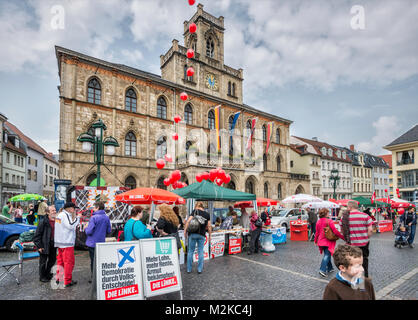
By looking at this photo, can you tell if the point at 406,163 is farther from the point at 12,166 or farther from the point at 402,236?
the point at 12,166

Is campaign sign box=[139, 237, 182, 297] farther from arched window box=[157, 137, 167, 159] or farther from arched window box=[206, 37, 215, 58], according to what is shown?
arched window box=[206, 37, 215, 58]

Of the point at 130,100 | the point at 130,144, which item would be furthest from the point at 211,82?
the point at 130,144

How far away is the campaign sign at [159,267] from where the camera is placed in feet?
14.6

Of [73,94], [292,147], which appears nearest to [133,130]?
[73,94]

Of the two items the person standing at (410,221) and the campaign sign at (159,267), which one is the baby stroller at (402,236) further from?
the campaign sign at (159,267)

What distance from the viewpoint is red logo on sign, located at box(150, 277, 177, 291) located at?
4.47 metres

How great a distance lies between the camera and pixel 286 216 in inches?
676

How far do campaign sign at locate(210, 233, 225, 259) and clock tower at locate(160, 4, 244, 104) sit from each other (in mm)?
20998

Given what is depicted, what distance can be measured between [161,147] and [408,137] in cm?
3217

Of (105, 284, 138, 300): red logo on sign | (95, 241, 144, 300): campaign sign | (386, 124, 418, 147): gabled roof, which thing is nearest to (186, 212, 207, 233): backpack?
(95, 241, 144, 300): campaign sign

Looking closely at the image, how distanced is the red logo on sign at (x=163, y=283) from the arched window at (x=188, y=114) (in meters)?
23.2
